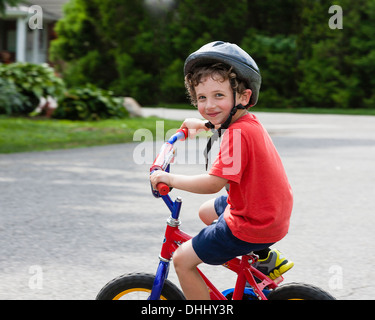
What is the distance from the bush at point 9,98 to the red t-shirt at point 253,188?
14.0 metres

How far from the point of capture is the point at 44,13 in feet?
116

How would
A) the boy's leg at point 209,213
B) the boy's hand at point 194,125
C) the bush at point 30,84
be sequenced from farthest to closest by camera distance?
the bush at point 30,84, the boy's leg at point 209,213, the boy's hand at point 194,125

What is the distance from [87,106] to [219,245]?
15.4 metres

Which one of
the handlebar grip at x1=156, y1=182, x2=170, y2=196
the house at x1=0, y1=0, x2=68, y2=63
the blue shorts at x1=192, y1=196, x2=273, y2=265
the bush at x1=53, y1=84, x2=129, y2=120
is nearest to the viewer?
the handlebar grip at x1=156, y1=182, x2=170, y2=196

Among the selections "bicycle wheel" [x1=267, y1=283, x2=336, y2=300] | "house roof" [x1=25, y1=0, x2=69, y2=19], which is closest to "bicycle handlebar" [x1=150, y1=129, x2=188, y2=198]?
"bicycle wheel" [x1=267, y1=283, x2=336, y2=300]

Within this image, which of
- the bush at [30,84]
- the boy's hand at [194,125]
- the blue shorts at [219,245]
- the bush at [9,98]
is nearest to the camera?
the blue shorts at [219,245]

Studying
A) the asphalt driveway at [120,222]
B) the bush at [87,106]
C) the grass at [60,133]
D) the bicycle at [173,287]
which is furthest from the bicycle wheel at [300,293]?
the bush at [87,106]

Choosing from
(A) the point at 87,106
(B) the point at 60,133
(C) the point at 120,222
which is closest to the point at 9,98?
(A) the point at 87,106

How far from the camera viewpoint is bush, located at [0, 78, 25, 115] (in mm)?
16141

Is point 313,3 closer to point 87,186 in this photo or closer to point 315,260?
point 87,186

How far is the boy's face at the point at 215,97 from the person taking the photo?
2852mm

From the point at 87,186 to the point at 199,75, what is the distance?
525 cm

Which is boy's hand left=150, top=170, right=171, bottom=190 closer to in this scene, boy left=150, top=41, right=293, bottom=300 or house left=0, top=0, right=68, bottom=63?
boy left=150, top=41, right=293, bottom=300

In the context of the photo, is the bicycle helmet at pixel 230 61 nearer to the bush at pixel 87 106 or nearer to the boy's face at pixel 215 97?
the boy's face at pixel 215 97
